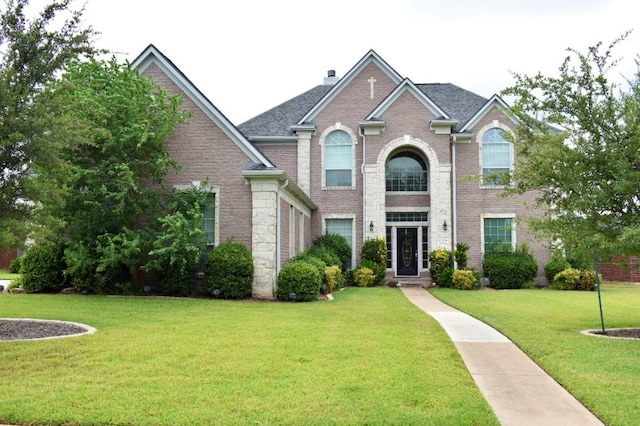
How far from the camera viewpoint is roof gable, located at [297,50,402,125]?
25.2 meters

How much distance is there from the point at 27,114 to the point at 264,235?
8.23 meters

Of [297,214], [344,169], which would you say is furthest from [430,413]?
[344,169]

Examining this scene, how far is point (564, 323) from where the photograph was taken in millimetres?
11727

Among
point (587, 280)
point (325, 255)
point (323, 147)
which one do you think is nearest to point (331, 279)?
point (325, 255)

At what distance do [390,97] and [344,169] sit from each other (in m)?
3.66

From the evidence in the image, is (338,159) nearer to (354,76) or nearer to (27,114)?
(354,76)

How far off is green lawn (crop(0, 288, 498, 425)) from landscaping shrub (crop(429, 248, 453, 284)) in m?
11.9

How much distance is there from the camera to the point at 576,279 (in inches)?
881

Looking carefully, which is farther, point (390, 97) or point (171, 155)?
point (390, 97)

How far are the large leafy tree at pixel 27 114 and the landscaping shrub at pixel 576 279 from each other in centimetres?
1923

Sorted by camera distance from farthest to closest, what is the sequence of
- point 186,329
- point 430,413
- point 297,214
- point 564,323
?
point 297,214, point 564,323, point 186,329, point 430,413

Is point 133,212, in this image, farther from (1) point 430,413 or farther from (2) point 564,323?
(1) point 430,413

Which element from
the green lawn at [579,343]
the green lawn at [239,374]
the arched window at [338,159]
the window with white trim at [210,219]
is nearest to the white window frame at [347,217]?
the arched window at [338,159]

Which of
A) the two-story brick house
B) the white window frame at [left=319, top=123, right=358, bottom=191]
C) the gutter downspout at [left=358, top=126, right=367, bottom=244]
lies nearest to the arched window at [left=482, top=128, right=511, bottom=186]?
the two-story brick house
